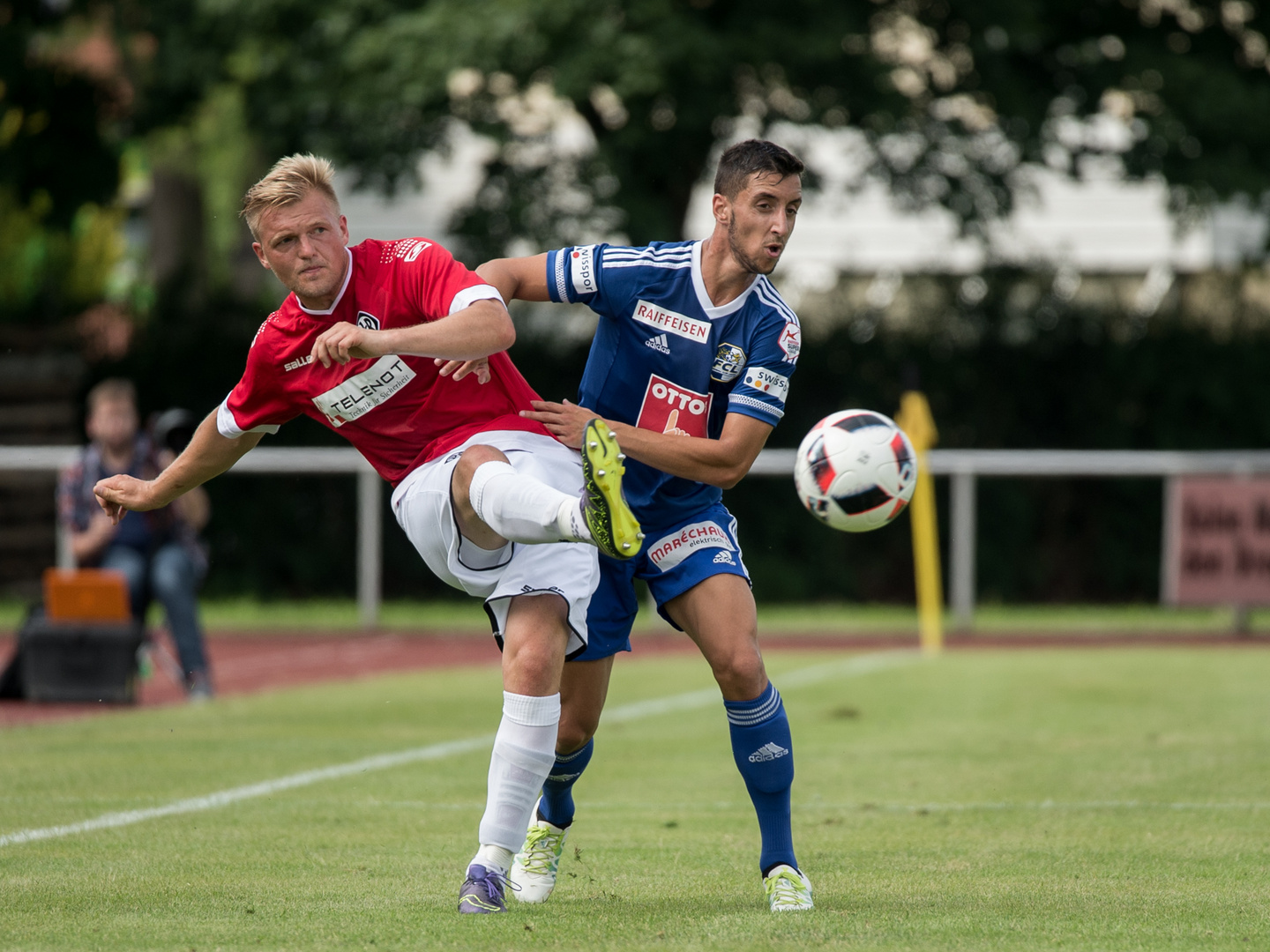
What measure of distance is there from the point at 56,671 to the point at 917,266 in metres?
11.7

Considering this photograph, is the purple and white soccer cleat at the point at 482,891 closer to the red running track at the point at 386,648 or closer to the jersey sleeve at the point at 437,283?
the jersey sleeve at the point at 437,283

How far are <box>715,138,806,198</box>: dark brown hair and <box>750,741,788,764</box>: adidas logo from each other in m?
1.58

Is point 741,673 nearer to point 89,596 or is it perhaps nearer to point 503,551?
point 503,551

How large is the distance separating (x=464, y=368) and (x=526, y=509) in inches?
18.0

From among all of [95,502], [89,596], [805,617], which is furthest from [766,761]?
[805,617]

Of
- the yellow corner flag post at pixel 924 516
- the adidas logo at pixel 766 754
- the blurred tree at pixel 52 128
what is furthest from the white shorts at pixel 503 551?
the blurred tree at pixel 52 128

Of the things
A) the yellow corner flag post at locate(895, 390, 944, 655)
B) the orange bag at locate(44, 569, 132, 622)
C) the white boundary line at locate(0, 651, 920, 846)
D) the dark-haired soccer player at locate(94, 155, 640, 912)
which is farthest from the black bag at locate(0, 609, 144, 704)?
the dark-haired soccer player at locate(94, 155, 640, 912)

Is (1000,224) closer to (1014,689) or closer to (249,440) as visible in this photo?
(1014,689)

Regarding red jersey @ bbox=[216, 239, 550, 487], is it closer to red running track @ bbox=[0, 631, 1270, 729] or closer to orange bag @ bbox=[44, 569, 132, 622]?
orange bag @ bbox=[44, 569, 132, 622]

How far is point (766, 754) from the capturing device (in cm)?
504

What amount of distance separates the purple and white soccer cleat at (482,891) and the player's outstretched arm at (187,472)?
140 cm

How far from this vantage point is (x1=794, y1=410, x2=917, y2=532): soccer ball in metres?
5.44

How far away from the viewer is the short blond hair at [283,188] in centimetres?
479

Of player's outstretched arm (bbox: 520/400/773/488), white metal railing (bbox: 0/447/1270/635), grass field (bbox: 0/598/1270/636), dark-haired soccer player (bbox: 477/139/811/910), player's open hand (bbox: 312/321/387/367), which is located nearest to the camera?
player's open hand (bbox: 312/321/387/367)
